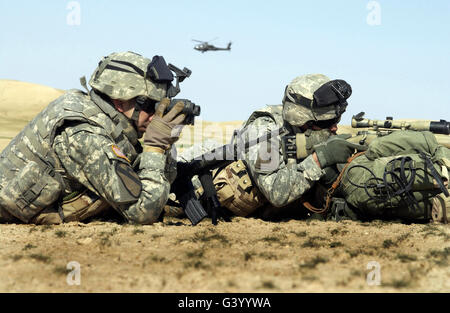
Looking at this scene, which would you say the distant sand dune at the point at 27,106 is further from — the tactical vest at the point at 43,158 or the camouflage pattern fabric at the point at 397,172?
the camouflage pattern fabric at the point at 397,172

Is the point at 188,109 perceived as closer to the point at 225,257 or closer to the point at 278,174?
the point at 278,174

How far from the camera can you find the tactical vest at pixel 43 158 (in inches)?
235

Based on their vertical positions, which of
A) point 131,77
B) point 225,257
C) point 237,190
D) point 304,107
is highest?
point 131,77

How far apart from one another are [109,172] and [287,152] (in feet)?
7.86

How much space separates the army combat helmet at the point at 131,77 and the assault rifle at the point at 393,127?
103 inches

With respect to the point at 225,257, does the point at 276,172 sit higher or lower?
higher

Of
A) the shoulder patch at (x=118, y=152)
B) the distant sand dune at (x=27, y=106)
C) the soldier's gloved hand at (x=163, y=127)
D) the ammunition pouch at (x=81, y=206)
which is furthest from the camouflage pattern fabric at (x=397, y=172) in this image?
the distant sand dune at (x=27, y=106)

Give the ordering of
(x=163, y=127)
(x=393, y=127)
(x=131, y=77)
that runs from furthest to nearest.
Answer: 1. (x=393, y=127)
2. (x=131, y=77)
3. (x=163, y=127)

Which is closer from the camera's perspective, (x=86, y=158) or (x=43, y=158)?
(x=86, y=158)

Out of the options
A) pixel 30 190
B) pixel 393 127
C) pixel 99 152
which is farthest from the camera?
pixel 393 127

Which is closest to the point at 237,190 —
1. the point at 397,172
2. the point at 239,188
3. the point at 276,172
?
the point at 239,188

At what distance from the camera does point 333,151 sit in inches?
266

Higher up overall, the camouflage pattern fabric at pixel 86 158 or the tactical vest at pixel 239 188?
the camouflage pattern fabric at pixel 86 158
